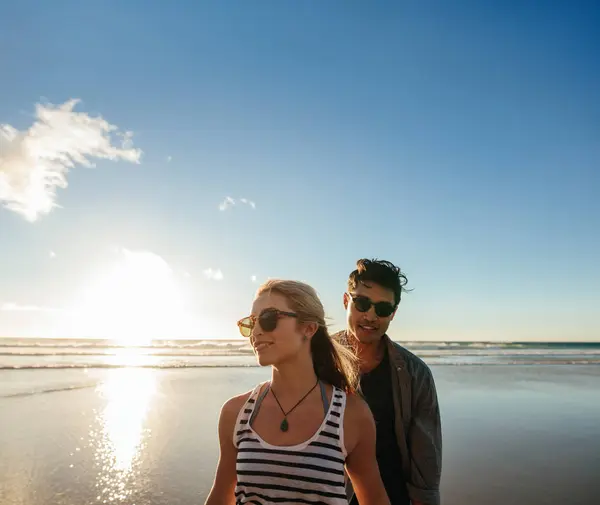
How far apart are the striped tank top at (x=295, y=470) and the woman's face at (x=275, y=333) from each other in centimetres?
43

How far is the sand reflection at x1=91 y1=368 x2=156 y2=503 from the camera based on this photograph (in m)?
6.96

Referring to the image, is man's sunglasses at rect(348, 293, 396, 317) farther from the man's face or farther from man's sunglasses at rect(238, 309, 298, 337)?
man's sunglasses at rect(238, 309, 298, 337)

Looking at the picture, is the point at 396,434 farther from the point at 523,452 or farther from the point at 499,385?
the point at 499,385

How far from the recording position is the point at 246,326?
2881 millimetres

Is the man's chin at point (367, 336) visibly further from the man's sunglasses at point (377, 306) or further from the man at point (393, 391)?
the man's sunglasses at point (377, 306)

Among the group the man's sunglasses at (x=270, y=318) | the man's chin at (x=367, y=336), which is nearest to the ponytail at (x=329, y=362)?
the man's sunglasses at (x=270, y=318)

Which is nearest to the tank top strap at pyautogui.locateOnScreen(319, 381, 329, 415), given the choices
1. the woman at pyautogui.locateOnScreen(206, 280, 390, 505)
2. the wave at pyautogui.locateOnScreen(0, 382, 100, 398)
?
the woman at pyautogui.locateOnScreen(206, 280, 390, 505)

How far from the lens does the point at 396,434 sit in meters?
3.59

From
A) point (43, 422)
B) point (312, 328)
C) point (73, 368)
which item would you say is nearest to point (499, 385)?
point (43, 422)

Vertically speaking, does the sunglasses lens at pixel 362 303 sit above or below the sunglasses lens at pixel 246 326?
above

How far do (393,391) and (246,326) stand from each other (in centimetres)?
152

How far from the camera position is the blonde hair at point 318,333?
2842 millimetres

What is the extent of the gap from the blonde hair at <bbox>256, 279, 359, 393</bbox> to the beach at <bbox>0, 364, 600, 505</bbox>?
479 cm

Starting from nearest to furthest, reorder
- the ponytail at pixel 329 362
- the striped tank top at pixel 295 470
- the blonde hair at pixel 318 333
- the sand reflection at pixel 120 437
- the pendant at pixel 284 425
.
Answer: the striped tank top at pixel 295 470, the pendant at pixel 284 425, the blonde hair at pixel 318 333, the ponytail at pixel 329 362, the sand reflection at pixel 120 437
